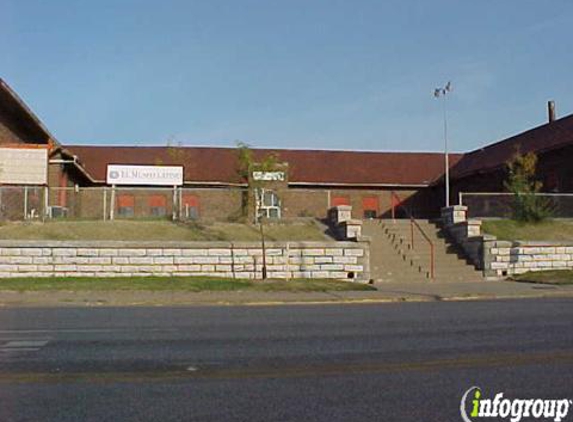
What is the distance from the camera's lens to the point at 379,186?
160ft

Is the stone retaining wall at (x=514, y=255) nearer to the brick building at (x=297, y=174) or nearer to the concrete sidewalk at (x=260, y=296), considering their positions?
the concrete sidewalk at (x=260, y=296)

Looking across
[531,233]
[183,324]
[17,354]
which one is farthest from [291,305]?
[531,233]

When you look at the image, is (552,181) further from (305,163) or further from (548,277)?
(305,163)

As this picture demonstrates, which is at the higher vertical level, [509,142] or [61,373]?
[509,142]

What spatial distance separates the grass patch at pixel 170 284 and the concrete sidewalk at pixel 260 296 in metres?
0.58

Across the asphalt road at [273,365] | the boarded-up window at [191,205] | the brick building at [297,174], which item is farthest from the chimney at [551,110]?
the asphalt road at [273,365]

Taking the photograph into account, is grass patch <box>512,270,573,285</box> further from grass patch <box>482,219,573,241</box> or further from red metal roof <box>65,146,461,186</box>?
red metal roof <box>65,146,461,186</box>

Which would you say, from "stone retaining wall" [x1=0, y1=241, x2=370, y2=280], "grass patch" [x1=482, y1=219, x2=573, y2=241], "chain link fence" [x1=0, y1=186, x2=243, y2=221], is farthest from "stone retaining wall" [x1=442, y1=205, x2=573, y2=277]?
"chain link fence" [x1=0, y1=186, x2=243, y2=221]

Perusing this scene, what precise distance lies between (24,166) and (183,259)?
1059cm

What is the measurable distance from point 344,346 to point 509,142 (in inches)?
1503

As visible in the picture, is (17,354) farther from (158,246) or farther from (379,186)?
(379,186)

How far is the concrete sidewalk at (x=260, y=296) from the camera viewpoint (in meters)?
17.2

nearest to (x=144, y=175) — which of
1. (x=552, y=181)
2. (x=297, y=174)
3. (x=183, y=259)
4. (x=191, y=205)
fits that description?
(x=191, y=205)

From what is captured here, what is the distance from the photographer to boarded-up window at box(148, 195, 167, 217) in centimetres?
2949
